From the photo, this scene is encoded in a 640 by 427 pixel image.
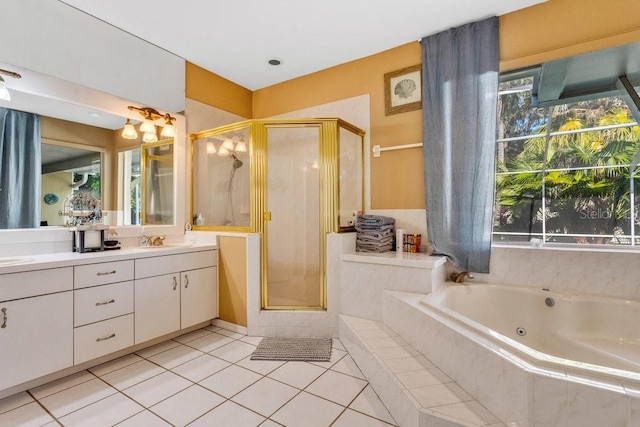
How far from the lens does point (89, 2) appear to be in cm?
221

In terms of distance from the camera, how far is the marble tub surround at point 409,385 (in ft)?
4.26

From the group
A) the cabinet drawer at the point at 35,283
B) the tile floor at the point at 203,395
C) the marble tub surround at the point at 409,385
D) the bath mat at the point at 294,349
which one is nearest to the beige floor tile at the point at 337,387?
the tile floor at the point at 203,395

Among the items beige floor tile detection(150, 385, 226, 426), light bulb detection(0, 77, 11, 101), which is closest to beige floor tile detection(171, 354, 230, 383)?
beige floor tile detection(150, 385, 226, 426)

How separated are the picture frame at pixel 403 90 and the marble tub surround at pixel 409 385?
205 centimetres

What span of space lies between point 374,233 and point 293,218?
0.84 meters

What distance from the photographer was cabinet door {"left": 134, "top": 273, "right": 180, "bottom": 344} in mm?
2262

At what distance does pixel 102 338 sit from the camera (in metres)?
2.04

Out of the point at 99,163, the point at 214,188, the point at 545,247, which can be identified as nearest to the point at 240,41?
the point at 214,188

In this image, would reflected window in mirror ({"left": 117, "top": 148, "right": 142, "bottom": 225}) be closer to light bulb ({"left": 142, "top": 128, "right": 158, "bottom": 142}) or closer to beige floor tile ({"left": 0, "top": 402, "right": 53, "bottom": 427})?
light bulb ({"left": 142, "top": 128, "right": 158, "bottom": 142})

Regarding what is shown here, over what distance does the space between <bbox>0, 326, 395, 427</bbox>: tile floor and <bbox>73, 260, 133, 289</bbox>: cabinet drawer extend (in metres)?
0.65

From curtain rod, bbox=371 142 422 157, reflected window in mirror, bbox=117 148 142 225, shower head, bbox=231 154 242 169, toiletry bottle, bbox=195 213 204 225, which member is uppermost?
curtain rod, bbox=371 142 422 157

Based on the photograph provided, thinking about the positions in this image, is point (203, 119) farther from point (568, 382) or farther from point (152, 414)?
point (568, 382)

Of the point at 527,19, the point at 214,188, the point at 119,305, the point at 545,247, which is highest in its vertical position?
the point at 527,19

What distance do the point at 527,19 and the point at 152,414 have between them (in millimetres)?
3809
